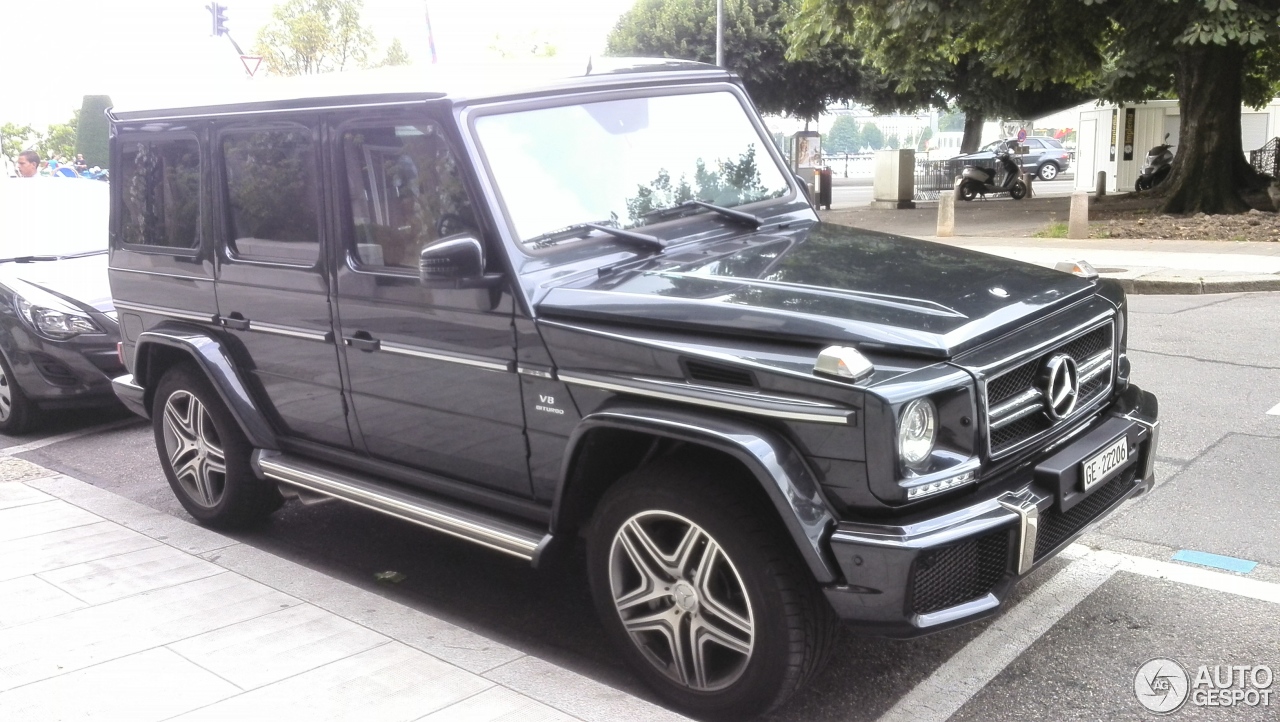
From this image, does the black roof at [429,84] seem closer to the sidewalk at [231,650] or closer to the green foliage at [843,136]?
the sidewalk at [231,650]

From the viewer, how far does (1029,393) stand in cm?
348

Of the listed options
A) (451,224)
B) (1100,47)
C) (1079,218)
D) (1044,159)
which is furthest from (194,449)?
(1044,159)

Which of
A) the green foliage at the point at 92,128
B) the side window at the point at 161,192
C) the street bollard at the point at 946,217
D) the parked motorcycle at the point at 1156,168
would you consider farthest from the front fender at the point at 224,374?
the green foliage at the point at 92,128

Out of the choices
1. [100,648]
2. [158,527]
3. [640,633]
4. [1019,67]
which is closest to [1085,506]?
[640,633]

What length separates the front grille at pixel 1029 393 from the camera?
3324 millimetres

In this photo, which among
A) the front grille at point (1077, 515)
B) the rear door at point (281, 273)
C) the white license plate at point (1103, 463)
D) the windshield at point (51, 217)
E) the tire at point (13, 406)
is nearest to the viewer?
the front grille at point (1077, 515)

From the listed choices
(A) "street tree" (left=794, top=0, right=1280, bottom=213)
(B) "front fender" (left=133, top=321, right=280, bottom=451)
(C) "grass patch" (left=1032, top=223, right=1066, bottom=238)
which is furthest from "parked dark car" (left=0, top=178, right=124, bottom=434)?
(A) "street tree" (left=794, top=0, right=1280, bottom=213)

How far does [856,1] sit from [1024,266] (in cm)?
1637

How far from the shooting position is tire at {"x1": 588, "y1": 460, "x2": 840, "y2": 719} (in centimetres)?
326

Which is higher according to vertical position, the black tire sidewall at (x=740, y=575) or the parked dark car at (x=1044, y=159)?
the parked dark car at (x=1044, y=159)

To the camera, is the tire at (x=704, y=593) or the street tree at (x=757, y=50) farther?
the street tree at (x=757, y=50)

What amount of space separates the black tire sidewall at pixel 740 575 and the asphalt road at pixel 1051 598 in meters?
0.25

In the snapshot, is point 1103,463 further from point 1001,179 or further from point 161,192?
point 1001,179

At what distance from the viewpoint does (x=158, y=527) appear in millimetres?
5414
